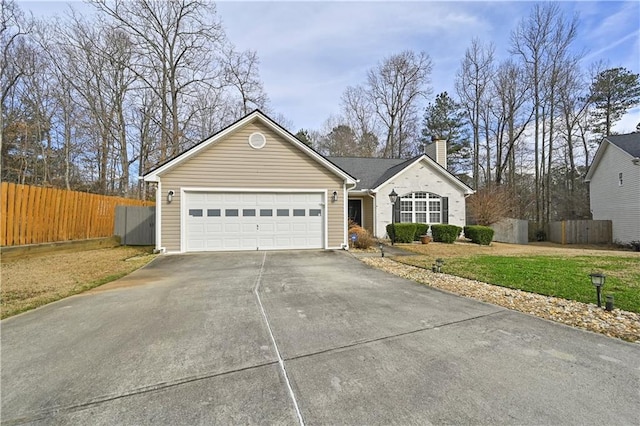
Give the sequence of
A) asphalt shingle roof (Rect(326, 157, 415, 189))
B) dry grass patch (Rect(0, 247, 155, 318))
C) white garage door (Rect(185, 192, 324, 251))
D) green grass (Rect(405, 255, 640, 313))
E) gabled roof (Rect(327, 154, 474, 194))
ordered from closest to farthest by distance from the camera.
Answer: dry grass patch (Rect(0, 247, 155, 318)), green grass (Rect(405, 255, 640, 313)), white garage door (Rect(185, 192, 324, 251)), gabled roof (Rect(327, 154, 474, 194)), asphalt shingle roof (Rect(326, 157, 415, 189))

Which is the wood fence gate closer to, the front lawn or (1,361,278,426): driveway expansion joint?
the front lawn

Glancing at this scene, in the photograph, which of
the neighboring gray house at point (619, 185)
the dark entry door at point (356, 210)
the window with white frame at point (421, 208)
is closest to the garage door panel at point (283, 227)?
the dark entry door at point (356, 210)

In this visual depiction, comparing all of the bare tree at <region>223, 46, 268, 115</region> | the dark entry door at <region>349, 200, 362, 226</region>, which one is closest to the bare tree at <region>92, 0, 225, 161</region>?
the bare tree at <region>223, 46, 268, 115</region>

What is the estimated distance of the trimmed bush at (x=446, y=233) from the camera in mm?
14625

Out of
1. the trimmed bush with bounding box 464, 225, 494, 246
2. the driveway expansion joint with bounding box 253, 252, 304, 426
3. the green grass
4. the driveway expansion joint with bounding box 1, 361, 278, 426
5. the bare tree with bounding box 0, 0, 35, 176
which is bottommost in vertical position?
the driveway expansion joint with bounding box 1, 361, 278, 426

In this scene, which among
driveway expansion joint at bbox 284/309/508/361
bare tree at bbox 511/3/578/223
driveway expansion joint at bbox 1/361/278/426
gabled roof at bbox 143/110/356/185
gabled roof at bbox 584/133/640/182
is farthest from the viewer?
bare tree at bbox 511/3/578/223

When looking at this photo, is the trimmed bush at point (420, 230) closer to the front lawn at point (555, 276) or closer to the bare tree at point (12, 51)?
the front lawn at point (555, 276)

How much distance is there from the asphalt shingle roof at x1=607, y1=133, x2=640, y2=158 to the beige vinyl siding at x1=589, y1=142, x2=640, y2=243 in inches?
8.1

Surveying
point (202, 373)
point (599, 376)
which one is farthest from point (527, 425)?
point (202, 373)

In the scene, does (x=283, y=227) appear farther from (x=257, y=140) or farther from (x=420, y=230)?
(x=420, y=230)

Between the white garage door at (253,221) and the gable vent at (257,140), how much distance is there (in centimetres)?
191

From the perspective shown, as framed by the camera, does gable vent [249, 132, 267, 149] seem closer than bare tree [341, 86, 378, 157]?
Yes

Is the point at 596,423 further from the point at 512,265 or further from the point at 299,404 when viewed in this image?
the point at 512,265

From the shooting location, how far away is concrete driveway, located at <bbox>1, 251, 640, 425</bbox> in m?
2.15
